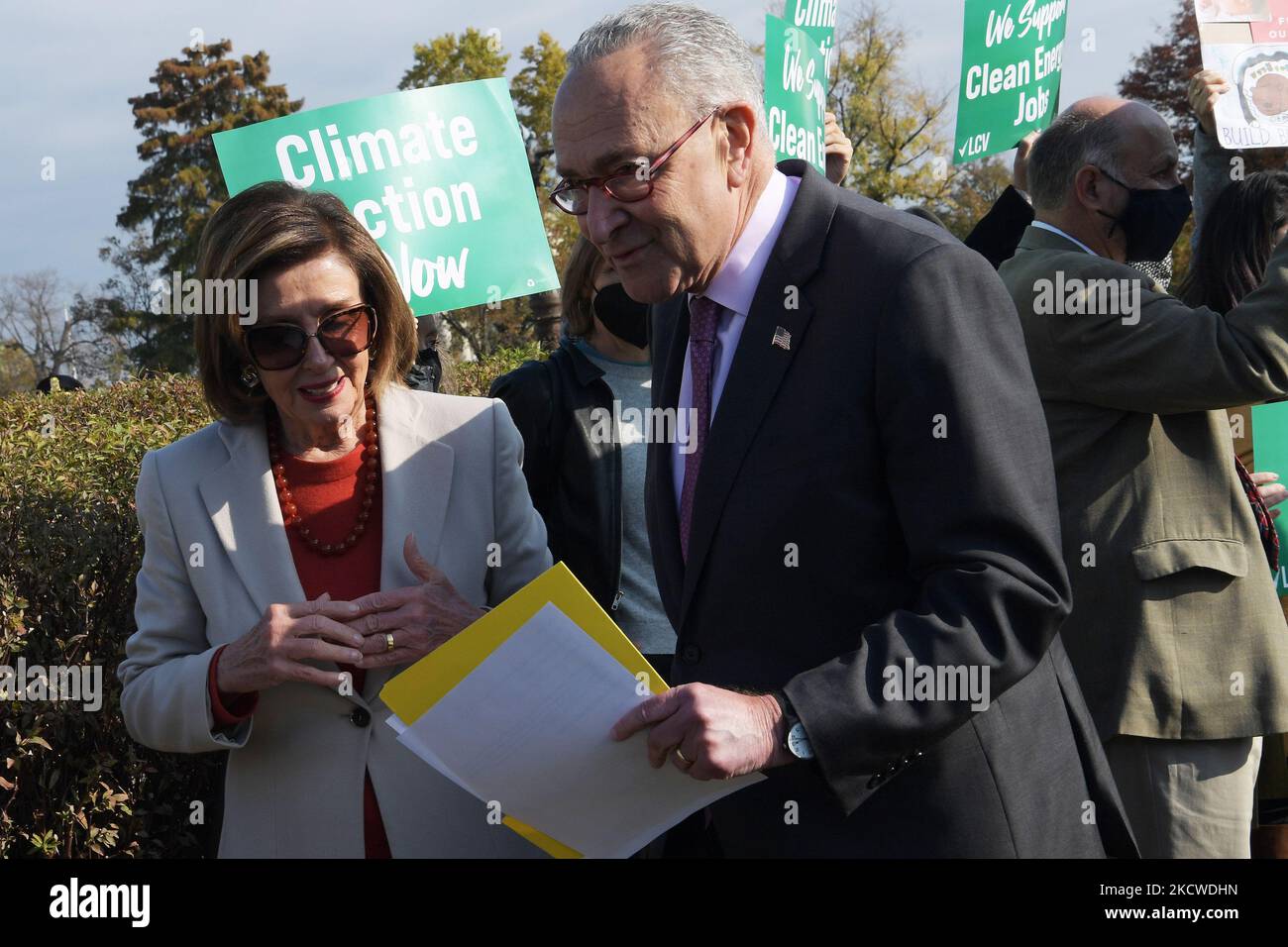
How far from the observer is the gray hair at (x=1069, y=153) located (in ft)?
12.3

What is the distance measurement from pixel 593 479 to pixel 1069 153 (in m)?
1.74

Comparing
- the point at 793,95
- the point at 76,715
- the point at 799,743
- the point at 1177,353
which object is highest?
the point at 793,95

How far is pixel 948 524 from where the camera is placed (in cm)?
192

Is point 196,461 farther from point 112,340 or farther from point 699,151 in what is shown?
point 112,340

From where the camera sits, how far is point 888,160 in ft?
139

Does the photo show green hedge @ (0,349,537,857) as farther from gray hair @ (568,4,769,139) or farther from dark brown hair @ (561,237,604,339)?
gray hair @ (568,4,769,139)

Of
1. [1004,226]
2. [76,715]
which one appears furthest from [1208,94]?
[76,715]

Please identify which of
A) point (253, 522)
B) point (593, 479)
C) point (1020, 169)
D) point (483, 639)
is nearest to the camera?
point (483, 639)

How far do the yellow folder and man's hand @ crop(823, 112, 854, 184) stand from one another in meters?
4.20

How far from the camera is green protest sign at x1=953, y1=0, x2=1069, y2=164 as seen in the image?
6375mm

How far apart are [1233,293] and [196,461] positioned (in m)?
3.08

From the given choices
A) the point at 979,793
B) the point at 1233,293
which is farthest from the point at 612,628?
the point at 1233,293
